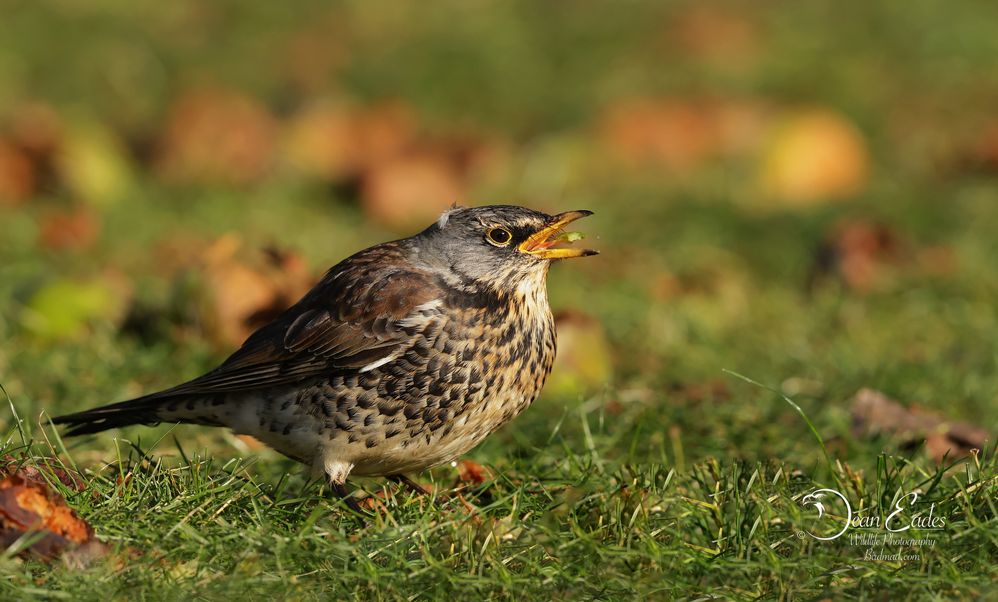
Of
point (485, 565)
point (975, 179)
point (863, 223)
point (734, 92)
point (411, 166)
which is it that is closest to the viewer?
point (485, 565)

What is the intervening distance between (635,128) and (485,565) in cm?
844

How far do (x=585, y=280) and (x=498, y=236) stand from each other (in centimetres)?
386

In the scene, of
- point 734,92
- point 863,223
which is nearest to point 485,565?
point 863,223

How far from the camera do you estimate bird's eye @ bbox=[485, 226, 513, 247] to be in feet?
18.1

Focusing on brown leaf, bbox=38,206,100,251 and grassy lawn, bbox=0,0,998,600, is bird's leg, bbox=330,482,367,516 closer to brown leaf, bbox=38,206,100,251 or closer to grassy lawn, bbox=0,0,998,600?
grassy lawn, bbox=0,0,998,600

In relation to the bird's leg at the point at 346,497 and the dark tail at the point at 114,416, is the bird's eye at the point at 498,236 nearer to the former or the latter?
the bird's leg at the point at 346,497

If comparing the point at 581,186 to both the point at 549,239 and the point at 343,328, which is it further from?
the point at 343,328

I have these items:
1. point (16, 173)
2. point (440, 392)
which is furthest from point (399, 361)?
point (16, 173)

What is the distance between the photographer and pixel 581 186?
11.6 meters

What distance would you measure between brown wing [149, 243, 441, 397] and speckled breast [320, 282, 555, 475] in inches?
3.1

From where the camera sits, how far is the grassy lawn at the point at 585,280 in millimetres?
4391

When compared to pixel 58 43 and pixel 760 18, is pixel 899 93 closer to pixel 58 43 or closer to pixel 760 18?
pixel 760 18

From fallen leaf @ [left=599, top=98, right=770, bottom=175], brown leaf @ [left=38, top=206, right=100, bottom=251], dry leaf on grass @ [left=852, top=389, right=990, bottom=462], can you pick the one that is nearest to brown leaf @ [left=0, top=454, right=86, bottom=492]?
dry leaf on grass @ [left=852, top=389, right=990, bottom=462]

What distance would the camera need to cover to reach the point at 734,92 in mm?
13422
